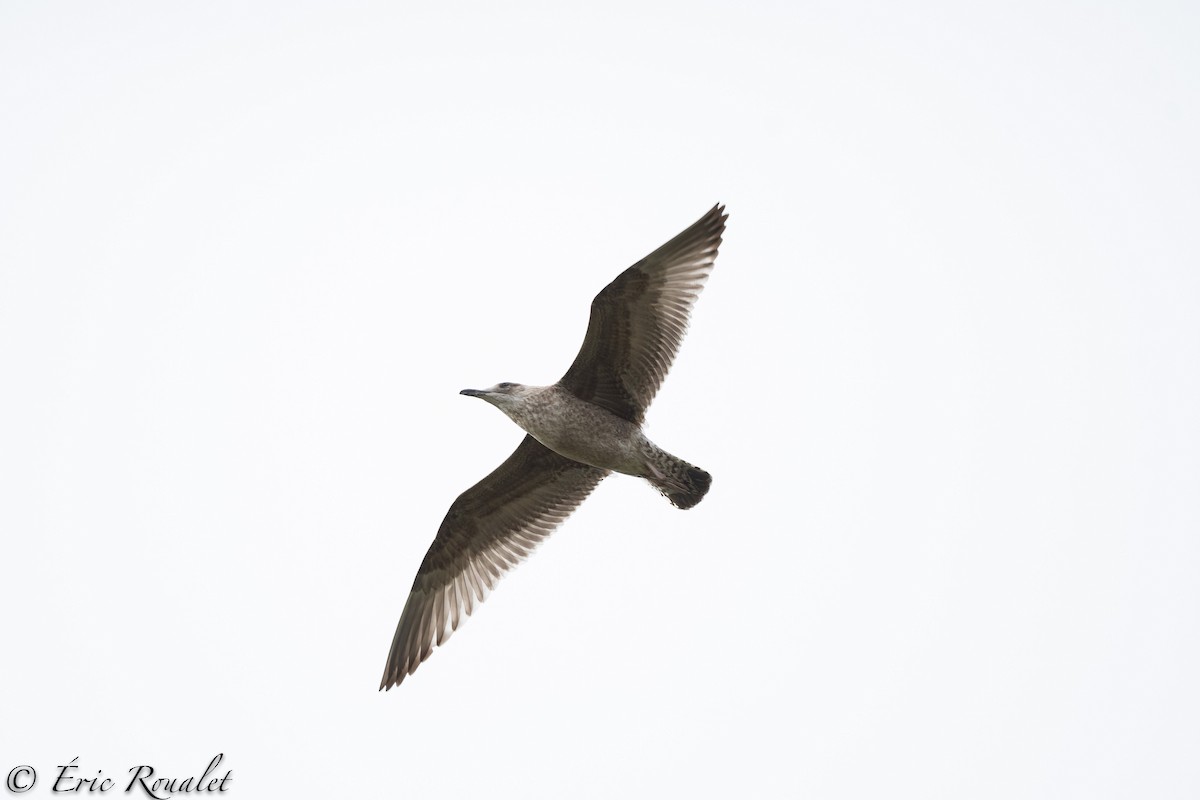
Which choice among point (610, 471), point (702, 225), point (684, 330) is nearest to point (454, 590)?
point (610, 471)

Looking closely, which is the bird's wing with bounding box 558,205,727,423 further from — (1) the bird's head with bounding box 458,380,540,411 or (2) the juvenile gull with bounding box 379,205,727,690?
(1) the bird's head with bounding box 458,380,540,411

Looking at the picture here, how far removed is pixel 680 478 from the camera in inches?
408

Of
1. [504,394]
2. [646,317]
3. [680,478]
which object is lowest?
[504,394]

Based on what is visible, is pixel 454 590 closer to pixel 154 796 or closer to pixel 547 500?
pixel 547 500

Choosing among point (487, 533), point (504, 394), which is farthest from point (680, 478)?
point (487, 533)

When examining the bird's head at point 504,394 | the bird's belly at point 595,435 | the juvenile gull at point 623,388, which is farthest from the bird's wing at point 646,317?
the bird's head at point 504,394

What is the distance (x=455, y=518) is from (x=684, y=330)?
3.06 m

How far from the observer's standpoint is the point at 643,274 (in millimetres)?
10000

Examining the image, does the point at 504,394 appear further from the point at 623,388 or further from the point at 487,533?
the point at 487,533

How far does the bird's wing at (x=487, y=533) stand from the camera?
11422 mm

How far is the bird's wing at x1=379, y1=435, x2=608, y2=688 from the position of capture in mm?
11422

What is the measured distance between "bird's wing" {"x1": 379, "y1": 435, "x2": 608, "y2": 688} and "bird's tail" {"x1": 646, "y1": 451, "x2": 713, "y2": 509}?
114cm

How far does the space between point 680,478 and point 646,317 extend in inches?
55.4

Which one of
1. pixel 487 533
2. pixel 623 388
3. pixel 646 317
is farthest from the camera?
pixel 487 533
